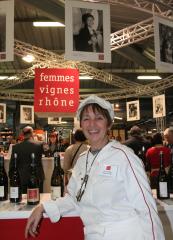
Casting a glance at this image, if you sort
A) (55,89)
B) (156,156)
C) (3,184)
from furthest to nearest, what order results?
1. (55,89)
2. (156,156)
3. (3,184)

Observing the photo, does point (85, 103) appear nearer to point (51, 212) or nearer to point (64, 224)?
point (51, 212)

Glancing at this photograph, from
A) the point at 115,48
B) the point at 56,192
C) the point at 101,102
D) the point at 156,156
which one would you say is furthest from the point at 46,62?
the point at 101,102

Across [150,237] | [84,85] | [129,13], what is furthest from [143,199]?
[84,85]

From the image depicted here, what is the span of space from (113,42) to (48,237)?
6.54 metres

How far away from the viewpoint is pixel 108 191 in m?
1.29

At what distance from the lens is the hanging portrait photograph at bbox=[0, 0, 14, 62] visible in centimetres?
A: 331

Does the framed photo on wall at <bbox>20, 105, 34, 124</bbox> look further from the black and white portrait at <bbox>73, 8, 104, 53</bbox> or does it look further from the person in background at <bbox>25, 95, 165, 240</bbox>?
the person in background at <bbox>25, 95, 165, 240</bbox>

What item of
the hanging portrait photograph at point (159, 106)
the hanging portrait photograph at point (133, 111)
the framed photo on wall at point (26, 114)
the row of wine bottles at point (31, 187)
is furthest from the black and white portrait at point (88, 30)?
the hanging portrait photograph at point (133, 111)

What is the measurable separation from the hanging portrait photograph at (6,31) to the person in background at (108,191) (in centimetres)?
205

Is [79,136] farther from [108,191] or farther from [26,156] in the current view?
[108,191]

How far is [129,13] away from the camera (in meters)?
6.81

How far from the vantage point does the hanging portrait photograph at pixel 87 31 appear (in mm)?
3324

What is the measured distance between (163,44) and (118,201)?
3.03 meters

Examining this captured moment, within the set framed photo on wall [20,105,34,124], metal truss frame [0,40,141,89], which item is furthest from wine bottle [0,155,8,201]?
framed photo on wall [20,105,34,124]
